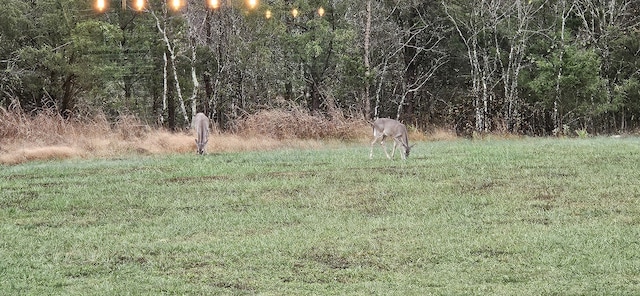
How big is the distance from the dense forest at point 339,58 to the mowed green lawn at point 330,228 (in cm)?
1262

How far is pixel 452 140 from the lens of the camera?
22.9m

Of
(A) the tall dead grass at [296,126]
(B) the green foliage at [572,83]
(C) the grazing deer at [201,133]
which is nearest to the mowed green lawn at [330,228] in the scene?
(C) the grazing deer at [201,133]

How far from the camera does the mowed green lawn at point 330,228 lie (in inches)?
269

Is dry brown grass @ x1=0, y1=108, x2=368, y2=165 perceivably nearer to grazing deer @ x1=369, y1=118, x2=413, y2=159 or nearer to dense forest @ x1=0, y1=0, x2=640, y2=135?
dense forest @ x1=0, y1=0, x2=640, y2=135

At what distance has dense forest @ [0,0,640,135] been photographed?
27250 millimetres

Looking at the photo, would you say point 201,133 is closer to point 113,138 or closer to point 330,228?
point 113,138

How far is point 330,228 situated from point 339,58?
21.5 meters

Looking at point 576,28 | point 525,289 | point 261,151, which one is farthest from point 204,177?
point 576,28

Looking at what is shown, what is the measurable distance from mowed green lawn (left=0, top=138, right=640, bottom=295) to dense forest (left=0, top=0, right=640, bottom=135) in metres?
12.6

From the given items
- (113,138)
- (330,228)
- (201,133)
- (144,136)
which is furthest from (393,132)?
(113,138)

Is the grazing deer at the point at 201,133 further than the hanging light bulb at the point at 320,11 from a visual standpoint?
No

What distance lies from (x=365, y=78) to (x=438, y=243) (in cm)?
2016

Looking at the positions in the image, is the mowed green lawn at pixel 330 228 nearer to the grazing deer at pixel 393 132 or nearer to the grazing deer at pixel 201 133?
the grazing deer at pixel 393 132

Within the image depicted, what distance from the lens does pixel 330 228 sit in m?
9.12
